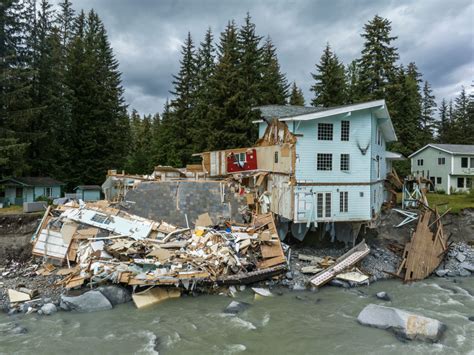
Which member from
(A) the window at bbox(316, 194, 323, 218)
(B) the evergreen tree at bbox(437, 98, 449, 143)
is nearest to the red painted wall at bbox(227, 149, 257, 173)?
(A) the window at bbox(316, 194, 323, 218)

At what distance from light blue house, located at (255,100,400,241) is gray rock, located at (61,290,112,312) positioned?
10.3 meters

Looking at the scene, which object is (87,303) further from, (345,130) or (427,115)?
(427,115)

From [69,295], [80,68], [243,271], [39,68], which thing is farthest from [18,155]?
[243,271]

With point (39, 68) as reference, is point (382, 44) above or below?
above

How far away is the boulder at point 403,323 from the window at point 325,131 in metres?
9.51

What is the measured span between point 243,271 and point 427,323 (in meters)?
7.69

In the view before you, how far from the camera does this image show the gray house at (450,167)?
109ft

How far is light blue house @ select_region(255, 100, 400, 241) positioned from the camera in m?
17.9

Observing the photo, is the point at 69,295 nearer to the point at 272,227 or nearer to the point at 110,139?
the point at 272,227

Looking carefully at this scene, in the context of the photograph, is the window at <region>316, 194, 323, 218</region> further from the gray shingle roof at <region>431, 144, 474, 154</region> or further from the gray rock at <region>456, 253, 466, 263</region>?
the gray shingle roof at <region>431, 144, 474, 154</region>

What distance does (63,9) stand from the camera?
3869 centimetres

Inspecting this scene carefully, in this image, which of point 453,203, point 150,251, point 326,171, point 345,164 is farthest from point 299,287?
point 453,203

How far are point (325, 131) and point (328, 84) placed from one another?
19.8 m

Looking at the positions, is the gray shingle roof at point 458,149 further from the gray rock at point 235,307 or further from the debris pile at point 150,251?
the gray rock at point 235,307
